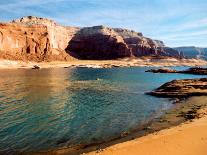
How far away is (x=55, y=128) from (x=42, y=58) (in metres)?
161

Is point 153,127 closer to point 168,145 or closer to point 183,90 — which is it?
point 168,145

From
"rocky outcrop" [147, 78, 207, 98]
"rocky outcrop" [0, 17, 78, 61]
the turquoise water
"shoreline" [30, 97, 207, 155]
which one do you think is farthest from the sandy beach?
"rocky outcrop" [0, 17, 78, 61]

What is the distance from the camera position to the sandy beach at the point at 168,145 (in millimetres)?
17141

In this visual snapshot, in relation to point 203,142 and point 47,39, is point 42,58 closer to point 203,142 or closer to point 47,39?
point 47,39

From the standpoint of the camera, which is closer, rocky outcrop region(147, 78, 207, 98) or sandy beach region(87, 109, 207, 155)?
sandy beach region(87, 109, 207, 155)

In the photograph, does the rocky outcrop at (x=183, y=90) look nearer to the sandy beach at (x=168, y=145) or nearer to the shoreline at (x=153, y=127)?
the shoreline at (x=153, y=127)

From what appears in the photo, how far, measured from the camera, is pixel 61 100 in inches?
1742

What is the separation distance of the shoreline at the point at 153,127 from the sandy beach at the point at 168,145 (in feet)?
1.78

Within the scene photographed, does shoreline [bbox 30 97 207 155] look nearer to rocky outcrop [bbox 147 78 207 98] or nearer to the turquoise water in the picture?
the turquoise water

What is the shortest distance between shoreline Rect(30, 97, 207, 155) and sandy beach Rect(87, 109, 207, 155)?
1.78 ft

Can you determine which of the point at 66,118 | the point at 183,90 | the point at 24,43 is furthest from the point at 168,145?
the point at 24,43

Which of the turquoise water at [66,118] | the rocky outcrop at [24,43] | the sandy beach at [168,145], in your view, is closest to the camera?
the sandy beach at [168,145]

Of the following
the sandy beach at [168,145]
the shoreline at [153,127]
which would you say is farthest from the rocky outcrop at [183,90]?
the sandy beach at [168,145]

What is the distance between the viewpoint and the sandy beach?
56.2 feet
